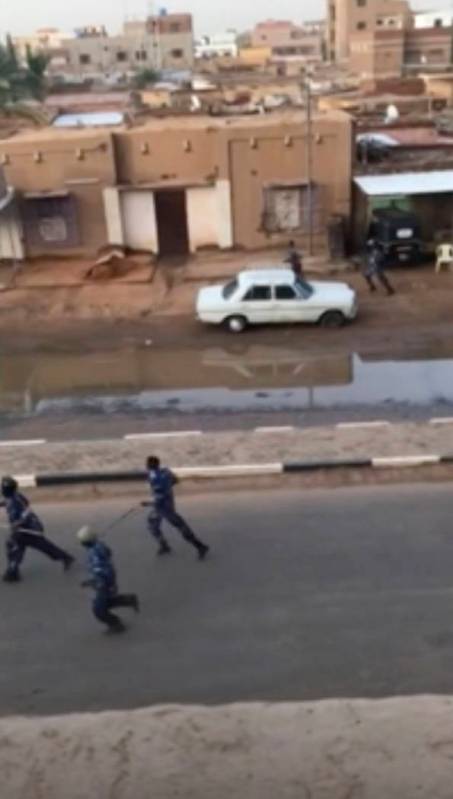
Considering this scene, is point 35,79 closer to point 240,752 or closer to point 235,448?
point 235,448

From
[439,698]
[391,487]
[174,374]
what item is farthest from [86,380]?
[439,698]

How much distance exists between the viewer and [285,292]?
18.2m

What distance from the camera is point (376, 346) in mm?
17406

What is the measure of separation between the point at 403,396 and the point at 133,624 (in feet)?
26.3

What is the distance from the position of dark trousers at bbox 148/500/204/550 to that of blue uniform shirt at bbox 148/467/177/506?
49 millimetres

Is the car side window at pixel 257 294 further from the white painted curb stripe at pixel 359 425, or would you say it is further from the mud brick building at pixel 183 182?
the mud brick building at pixel 183 182

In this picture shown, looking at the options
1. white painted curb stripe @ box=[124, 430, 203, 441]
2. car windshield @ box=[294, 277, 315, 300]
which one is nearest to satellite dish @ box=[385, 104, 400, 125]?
car windshield @ box=[294, 277, 315, 300]

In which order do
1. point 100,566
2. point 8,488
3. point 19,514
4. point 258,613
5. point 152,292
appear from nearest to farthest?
point 100,566 → point 258,613 → point 8,488 → point 19,514 → point 152,292

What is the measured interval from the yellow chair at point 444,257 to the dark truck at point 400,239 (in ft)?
2.03

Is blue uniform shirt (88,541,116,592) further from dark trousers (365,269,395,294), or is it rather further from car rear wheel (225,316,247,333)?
dark trousers (365,269,395,294)

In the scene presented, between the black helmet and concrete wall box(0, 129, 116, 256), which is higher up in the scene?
concrete wall box(0, 129, 116, 256)

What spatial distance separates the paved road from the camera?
766cm

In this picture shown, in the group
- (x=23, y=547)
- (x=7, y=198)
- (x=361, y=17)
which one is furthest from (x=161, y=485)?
(x=361, y=17)

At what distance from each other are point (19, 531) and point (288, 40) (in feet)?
471
